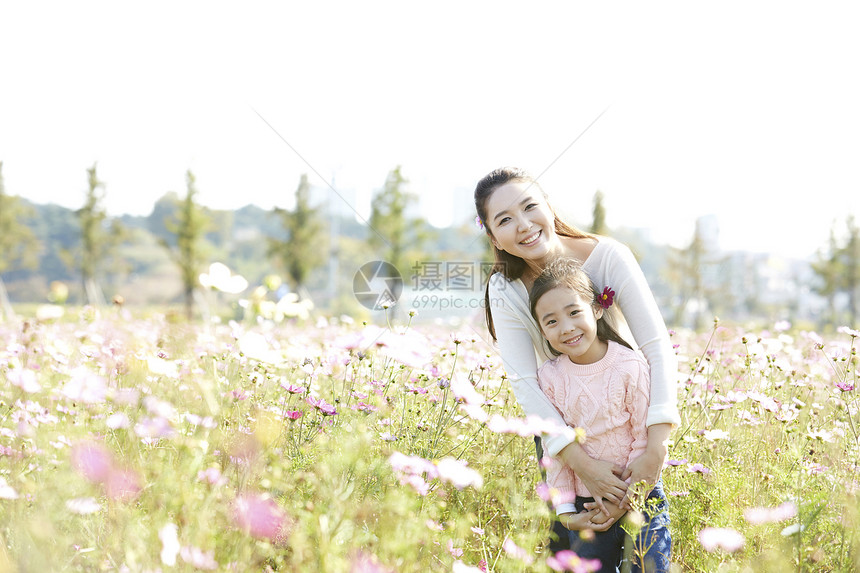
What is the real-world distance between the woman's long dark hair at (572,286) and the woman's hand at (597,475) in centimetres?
39

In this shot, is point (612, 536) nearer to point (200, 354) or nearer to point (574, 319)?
point (574, 319)

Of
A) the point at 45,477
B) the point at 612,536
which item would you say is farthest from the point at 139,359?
the point at 612,536

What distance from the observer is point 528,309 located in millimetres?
2125

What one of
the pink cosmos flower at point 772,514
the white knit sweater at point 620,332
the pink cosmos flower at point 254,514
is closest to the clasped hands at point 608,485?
the white knit sweater at point 620,332

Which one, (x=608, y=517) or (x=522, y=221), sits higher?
(x=522, y=221)

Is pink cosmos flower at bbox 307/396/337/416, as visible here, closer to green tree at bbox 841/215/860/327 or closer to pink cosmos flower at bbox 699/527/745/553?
pink cosmos flower at bbox 699/527/745/553

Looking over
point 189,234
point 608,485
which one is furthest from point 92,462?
point 189,234

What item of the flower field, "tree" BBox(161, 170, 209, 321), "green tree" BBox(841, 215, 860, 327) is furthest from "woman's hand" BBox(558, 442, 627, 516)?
"green tree" BBox(841, 215, 860, 327)

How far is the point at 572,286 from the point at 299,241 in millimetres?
21962

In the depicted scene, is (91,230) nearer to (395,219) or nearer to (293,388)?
(395,219)

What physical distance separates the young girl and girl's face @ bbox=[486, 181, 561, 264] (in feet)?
0.43

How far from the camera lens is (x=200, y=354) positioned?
Result: 2.75 metres

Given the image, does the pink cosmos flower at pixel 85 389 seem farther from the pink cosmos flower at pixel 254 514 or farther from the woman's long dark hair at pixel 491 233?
the woman's long dark hair at pixel 491 233

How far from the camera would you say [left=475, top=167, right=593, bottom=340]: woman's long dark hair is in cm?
214
